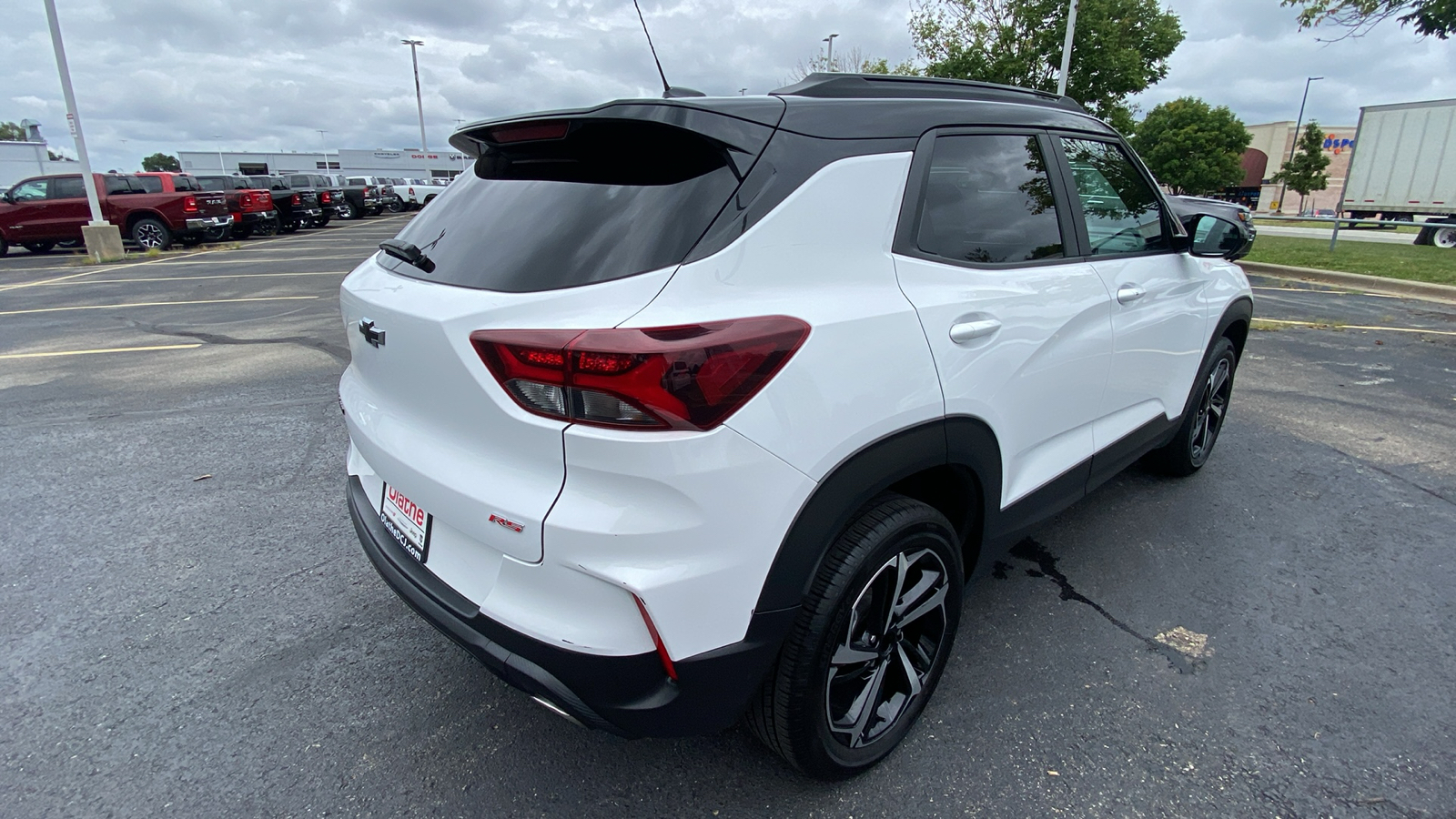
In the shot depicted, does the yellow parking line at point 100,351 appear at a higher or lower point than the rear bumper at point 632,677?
lower

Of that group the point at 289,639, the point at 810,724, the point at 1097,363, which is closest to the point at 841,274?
the point at 810,724

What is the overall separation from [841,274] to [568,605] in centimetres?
100

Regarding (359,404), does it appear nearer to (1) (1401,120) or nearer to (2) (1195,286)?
(2) (1195,286)

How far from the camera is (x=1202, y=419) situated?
408cm

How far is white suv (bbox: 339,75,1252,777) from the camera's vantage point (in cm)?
159

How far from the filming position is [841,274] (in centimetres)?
184

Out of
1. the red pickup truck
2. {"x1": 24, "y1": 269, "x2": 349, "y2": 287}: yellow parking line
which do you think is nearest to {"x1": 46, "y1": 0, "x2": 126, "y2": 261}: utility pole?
the red pickup truck

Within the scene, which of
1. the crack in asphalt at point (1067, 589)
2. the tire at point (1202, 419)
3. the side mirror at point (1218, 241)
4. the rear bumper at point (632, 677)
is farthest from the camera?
the tire at point (1202, 419)

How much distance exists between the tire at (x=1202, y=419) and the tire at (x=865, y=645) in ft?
7.63

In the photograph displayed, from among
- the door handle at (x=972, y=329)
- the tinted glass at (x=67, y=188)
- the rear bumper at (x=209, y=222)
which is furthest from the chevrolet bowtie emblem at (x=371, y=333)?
the tinted glass at (x=67, y=188)

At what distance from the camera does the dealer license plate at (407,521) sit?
2.00m

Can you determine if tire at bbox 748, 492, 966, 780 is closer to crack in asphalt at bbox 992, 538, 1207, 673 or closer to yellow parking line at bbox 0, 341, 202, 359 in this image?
crack in asphalt at bbox 992, 538, 1207, 673

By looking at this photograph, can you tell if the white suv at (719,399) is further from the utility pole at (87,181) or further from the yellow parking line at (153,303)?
the utility pole at (87,181)

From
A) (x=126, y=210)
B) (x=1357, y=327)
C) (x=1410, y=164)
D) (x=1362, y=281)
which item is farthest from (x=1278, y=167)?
(x=126, y=210)
